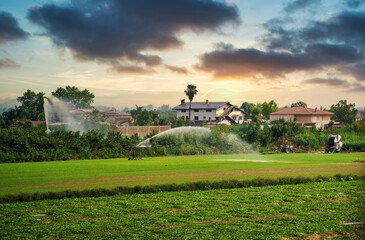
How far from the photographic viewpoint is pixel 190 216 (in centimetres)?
849

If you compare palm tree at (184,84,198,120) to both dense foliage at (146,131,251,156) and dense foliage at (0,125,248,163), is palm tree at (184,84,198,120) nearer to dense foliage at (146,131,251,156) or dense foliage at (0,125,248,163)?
dense foliage at (146,131,251,156)

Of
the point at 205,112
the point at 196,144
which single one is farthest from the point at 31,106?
the point at 205,112

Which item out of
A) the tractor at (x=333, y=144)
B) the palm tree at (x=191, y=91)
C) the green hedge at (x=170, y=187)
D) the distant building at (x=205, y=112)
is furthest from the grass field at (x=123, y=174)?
the distant building at (x=205, y=112)

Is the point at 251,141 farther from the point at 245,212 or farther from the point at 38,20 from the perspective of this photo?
the point at 245,212

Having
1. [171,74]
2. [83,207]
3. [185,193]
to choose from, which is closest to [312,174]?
[185,193]

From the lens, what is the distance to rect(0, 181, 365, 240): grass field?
702 centimetres

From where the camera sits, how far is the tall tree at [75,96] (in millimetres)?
30891

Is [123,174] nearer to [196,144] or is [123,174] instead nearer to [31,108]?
[196,144]

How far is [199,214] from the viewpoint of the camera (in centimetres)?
869

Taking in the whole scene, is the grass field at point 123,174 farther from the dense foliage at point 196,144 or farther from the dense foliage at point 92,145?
the dense foliage at point 196,144

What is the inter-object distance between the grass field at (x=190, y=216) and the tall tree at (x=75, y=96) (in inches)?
852

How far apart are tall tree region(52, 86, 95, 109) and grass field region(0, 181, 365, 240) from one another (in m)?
21.6

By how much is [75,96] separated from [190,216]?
26.4 m

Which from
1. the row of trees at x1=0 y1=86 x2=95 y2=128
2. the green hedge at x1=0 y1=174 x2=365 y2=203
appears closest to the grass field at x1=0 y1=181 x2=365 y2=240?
the green hedge at x1=0 y1=174 x2=365 y2=203
